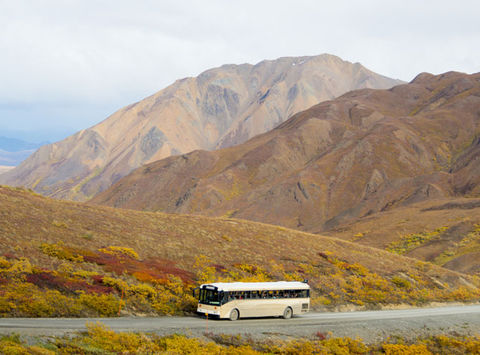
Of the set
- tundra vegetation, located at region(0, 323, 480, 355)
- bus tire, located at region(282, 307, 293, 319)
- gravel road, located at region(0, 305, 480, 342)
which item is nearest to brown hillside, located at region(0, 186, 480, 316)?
gravel road, located at region(0, 305, 480, 342)

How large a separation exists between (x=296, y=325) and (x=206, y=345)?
24.6 ft

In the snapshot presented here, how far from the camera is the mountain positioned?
137 meters

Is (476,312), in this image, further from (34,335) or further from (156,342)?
(34,335)

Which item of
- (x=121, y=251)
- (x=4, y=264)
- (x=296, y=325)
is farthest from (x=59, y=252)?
(x=296, y=325)

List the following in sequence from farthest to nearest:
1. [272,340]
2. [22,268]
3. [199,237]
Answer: [199,237], [22,268], [272,340]

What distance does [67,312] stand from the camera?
79.9ft

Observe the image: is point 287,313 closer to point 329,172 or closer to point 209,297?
point 209,297

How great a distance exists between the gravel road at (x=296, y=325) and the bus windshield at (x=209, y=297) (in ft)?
3.39

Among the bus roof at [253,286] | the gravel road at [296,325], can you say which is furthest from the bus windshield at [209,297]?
the gravel road at [296,325]

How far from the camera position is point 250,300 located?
28484 millimetres

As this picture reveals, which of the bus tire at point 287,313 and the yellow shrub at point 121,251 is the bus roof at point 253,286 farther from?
the yellow shrub at point 121,251

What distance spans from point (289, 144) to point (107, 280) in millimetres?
158606

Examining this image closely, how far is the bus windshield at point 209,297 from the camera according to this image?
2747 centimetres

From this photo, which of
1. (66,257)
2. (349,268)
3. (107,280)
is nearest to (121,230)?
(66,257)
